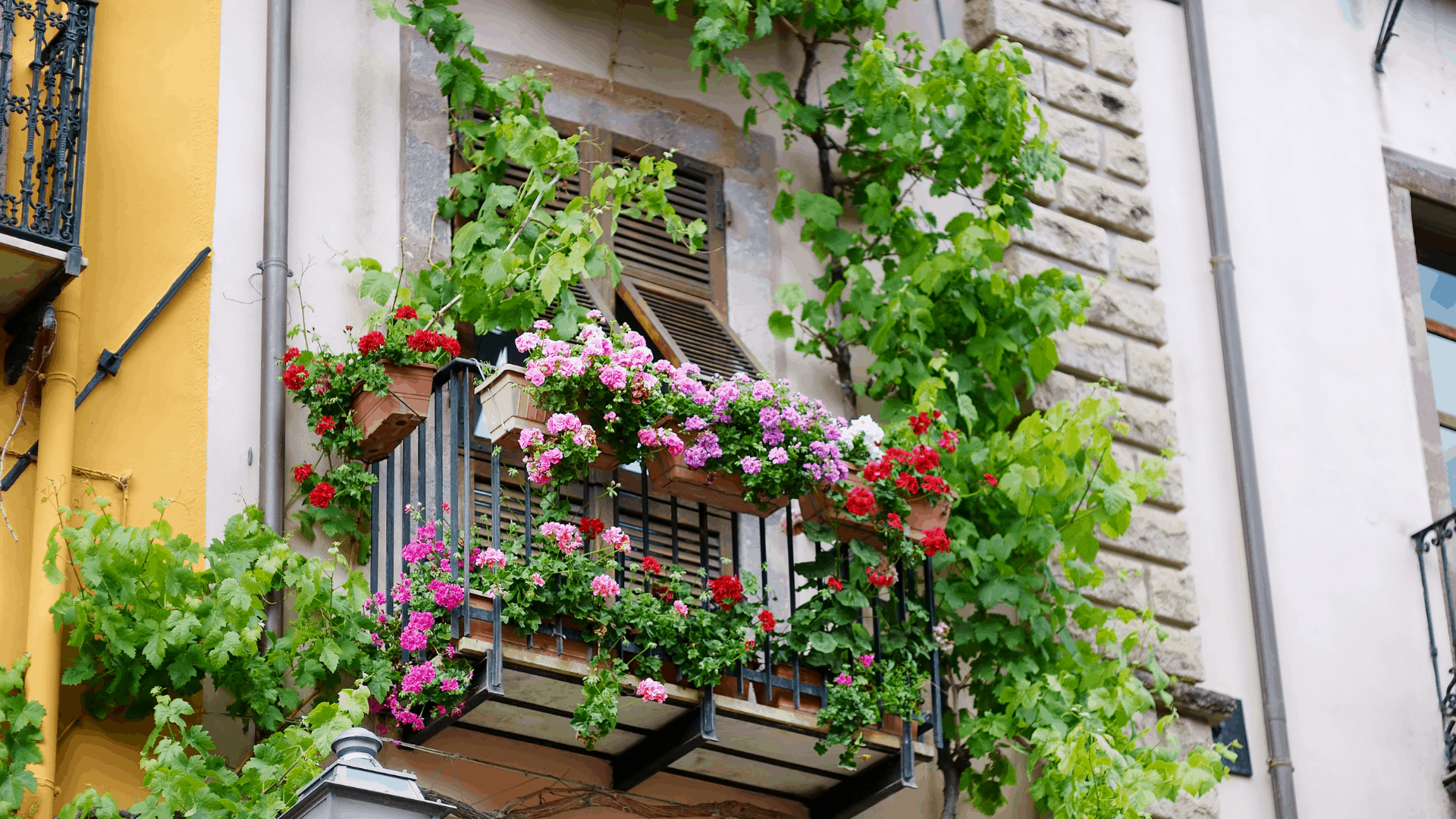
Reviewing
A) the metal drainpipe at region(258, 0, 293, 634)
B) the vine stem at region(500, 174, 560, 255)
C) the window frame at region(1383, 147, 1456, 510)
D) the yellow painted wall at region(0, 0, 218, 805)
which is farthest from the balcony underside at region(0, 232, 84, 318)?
the window frame at region(1383, 147, 1456, 510)

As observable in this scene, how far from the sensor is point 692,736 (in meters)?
6.71

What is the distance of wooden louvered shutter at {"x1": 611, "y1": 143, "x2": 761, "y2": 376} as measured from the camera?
787 centimetres

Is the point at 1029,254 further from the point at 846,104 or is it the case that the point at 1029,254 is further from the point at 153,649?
the point at 153,649

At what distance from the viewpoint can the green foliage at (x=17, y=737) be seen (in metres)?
5.88

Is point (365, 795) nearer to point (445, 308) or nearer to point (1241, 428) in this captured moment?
point (445, 308)

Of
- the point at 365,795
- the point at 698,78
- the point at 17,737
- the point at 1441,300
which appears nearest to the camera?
the point at 365,795

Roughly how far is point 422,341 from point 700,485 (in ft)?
3.27

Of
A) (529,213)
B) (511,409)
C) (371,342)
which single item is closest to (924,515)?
(511,409)

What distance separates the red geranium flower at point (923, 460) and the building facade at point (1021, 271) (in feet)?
2.04

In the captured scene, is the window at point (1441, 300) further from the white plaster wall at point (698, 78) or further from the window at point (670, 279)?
the window at point (670, 279)

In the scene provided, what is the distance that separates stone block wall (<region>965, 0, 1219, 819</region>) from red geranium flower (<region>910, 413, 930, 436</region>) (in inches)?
45.0

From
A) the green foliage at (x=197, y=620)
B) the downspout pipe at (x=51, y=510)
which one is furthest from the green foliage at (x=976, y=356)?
the downspout pipe at (x=51, y=510)

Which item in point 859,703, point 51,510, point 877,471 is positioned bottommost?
point 859,703

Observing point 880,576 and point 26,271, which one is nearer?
point 26,271
